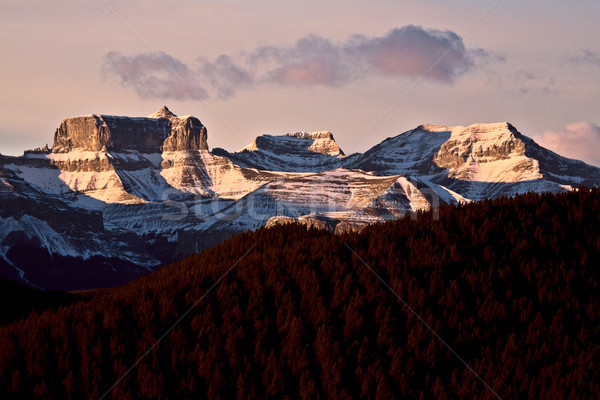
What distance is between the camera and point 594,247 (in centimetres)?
1636

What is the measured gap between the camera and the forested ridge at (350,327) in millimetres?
11773

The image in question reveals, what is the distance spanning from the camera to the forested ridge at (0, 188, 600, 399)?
11773 millimetres

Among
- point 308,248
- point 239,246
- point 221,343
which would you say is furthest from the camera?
point 239,246

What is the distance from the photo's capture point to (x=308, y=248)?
1758cm

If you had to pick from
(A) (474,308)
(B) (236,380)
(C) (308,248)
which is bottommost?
(B) (236,380)

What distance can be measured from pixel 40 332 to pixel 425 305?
792 cm

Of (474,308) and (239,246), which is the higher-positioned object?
(239,246)

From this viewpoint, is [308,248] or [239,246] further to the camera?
[239,246]

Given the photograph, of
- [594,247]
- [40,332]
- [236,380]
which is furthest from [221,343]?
[594,247]

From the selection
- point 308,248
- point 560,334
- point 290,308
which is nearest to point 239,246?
point 308,248

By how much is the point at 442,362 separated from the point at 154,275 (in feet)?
30.0

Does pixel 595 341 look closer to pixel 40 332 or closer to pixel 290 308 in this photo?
pixel 290 308

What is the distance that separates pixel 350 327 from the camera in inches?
513

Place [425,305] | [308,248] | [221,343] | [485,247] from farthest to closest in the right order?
[308,248], [485,247], [425,305], [221,343]
